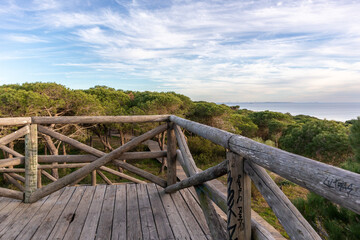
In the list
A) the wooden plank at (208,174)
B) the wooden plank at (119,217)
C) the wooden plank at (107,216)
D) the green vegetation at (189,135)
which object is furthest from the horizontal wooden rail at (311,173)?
the green vegetation at (189,135)

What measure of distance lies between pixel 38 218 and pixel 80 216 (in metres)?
0.46

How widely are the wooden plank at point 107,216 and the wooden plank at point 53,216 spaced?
1.60ft

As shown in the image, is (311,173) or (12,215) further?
(12,215)

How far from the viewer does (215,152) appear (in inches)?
595

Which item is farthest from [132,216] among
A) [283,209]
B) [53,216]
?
[283,209]

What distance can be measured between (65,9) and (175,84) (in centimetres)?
2203

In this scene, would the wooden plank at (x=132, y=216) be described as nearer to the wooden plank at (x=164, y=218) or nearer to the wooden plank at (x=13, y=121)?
the wooden plank at (x=164, y=218)

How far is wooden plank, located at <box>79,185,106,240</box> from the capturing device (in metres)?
2.21

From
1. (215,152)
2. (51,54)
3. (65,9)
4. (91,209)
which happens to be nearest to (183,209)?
(91,209)

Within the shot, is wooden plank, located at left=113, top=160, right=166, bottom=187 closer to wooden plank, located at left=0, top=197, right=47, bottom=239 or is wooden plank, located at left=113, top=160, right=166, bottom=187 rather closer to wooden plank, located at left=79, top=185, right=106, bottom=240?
wooden plank, located at left=79, top=185, right=106, bottom=240

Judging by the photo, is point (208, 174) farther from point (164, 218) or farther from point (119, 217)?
point (119, 217)

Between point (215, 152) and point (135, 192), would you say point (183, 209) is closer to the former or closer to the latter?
point (135, 192)

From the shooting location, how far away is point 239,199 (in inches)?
52.6

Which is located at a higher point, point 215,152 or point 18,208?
point 18,208
